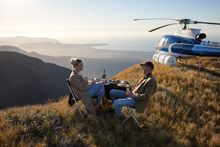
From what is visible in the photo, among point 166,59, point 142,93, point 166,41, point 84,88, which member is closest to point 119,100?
point 142,93

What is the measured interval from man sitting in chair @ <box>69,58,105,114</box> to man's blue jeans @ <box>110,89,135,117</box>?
39 centimetres

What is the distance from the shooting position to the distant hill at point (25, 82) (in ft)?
315

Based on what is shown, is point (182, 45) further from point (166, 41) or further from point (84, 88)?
point (84, 88)

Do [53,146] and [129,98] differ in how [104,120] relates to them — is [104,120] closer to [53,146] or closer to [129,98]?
[129,98]

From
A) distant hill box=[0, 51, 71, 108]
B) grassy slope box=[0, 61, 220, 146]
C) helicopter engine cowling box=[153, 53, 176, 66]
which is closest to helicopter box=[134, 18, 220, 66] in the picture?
helicopter engine cowling box=[153, 53, 176, 66]

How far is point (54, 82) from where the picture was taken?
12388 centimetres

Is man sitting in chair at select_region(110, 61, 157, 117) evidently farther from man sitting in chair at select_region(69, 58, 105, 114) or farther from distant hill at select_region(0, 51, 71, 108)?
distant hill at select_region(0, 51, 71, 108)

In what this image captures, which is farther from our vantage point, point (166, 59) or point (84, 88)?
point (166, 59)

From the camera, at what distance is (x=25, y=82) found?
357ft

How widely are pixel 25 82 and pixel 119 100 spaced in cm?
10450

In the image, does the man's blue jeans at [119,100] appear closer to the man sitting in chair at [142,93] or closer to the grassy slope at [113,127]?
the man sitting in chair at [142,93]

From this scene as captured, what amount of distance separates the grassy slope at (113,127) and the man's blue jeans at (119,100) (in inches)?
14.8

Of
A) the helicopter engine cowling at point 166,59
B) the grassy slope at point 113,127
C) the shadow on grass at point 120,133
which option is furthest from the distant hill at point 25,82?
the shadow on grass at point 120,133

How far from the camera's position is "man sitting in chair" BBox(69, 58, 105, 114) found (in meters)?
8.66
